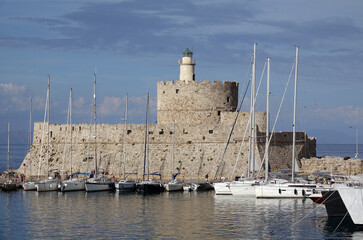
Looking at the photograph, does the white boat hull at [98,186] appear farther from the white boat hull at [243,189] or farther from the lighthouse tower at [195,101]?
the white boat hull at [243,189]

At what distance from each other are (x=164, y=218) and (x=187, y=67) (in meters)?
20.6

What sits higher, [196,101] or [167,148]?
[196,101]

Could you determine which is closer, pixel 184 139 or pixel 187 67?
pixel 184 139

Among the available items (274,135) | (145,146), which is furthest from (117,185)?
(274,135)

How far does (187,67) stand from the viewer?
50875mm

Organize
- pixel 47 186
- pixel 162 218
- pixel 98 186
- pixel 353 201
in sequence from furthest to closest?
pixel 47 186 < pixel 98 186 < pixel 162 218 < pixel 353 201

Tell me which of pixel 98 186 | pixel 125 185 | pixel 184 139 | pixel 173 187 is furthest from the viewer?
pixel 184 139

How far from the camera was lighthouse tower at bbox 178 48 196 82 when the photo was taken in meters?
50.8

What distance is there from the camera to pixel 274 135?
46969 mm

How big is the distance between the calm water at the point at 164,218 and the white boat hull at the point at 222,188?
1.04 meters

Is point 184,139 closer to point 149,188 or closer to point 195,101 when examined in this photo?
point 195,101

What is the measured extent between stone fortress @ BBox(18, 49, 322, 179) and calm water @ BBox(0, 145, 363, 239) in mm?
6086

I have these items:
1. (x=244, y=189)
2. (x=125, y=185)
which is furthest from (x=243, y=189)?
(x=125, y=185)

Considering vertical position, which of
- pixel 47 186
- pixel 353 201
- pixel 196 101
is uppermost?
pixel 196 101
